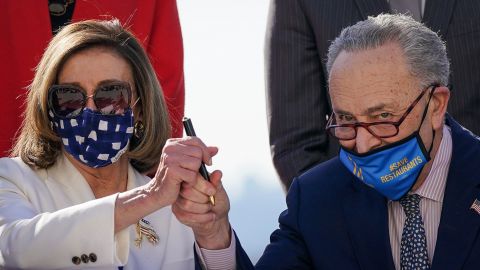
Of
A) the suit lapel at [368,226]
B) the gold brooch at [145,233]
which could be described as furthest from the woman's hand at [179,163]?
the suit lapel at [368,226]

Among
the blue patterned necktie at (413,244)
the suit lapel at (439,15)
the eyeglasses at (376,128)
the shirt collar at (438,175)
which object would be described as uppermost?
the suit lapel at (439,15)

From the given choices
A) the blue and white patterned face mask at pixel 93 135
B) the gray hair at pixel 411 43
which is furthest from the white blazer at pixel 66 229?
the gray hair at pixel 411 43

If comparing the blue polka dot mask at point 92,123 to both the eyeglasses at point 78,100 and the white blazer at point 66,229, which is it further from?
the white blazer at point 66,229

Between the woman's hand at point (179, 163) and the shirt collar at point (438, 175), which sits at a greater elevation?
the woman's hand at point (179, 163)

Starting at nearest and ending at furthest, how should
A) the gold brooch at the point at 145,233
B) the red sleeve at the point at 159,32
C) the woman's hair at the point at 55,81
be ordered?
1. the gold brooch at the point at 145,233
2. the woman's hair at the point at 55,81
3. the red sleeve at the point at 159,32

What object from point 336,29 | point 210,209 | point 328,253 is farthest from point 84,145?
point 336,29

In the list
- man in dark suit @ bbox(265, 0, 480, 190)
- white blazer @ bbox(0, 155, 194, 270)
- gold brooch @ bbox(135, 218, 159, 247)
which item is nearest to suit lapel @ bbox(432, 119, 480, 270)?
man in dark suit @ bbox(265, 0, 480, 190)

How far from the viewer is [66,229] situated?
4227 mm

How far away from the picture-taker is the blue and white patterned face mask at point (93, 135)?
466cm

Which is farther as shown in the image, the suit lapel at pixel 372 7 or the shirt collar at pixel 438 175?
the suit lapel at pixel 372 7

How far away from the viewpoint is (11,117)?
18.1 ft

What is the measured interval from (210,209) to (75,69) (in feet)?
3.08

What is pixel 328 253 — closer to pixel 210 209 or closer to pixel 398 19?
pixel 210 209

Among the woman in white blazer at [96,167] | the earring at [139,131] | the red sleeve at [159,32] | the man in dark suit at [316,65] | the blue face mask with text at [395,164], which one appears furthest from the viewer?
the red sleeve at [159,32]
